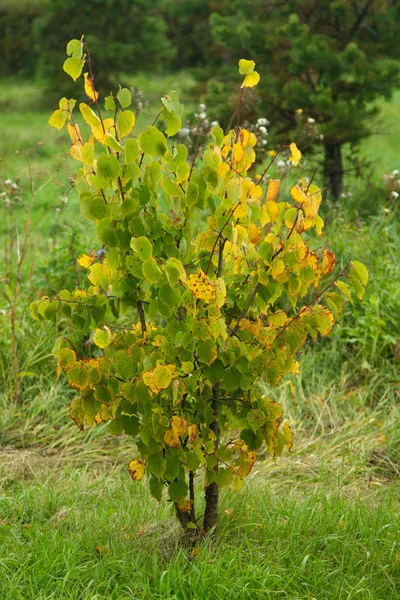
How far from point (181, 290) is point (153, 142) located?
0.39 m

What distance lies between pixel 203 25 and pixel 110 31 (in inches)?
98.6

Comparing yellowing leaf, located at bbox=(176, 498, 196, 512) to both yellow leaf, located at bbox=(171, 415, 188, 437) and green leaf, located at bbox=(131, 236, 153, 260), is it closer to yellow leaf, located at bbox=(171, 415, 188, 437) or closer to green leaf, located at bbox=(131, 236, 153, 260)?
yellow leaf, located at bbox=(171, 415, 188, 437)

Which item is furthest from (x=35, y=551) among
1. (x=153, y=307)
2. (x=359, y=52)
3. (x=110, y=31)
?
(x=110, y=31)

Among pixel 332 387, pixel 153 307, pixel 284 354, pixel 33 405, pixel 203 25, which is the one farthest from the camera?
pixel 203 25

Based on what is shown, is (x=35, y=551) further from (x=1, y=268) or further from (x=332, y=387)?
(x=1, y=268)

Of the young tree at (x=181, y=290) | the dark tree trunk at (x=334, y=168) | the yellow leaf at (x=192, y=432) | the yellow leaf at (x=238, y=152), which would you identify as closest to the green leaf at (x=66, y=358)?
the young tree at (x=181, y=290)

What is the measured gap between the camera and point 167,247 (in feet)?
7.18

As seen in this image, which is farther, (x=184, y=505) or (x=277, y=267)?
(x=184, y=505)

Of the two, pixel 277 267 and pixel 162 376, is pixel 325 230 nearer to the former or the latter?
pixel 277 267

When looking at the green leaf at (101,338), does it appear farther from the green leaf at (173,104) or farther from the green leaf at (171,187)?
the green leaf at (173,104)

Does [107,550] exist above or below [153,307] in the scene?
below

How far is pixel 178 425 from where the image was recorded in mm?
2150

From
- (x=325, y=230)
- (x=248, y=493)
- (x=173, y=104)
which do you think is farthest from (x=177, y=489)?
(x=325, y=230)

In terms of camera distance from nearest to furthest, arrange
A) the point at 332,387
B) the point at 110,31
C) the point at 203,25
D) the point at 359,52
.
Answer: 1. the point at 332,387
2. the point at 359,52
3. the point at 110,31
4. the point at 203,25
